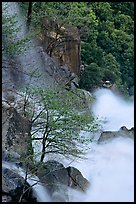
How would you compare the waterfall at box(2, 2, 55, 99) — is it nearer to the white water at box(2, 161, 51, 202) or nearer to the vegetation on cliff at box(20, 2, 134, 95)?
the vegetation on cliff at box(20, 2, 134, 95)

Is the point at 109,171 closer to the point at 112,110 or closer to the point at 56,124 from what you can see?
the point at 56,124

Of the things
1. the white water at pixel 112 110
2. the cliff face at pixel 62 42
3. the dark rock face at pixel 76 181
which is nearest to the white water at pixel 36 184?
the dark rock face at pixel 76 181

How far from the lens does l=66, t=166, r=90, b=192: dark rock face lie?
10070mm

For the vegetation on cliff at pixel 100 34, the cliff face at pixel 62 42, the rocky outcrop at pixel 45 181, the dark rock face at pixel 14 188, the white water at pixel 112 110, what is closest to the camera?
the dark rock face at pixel 14 188

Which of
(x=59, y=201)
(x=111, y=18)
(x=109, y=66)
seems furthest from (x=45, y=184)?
(x=111, y=18)

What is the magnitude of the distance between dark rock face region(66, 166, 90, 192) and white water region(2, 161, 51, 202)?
733 mm

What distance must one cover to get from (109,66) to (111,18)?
360 centimetres

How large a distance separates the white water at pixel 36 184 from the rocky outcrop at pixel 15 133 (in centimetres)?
27

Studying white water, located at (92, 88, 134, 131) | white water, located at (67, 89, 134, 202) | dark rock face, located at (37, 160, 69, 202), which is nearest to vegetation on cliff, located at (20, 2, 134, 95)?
white water, located at (92, 88, 134, 131)

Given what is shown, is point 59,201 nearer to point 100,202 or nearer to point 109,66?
point 100,202

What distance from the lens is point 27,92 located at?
33.2 feet

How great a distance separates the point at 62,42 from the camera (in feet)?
58.0

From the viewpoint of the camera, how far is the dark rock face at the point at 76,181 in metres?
10.1

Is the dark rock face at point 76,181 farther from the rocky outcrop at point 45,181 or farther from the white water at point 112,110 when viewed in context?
the white water at point 112,110
